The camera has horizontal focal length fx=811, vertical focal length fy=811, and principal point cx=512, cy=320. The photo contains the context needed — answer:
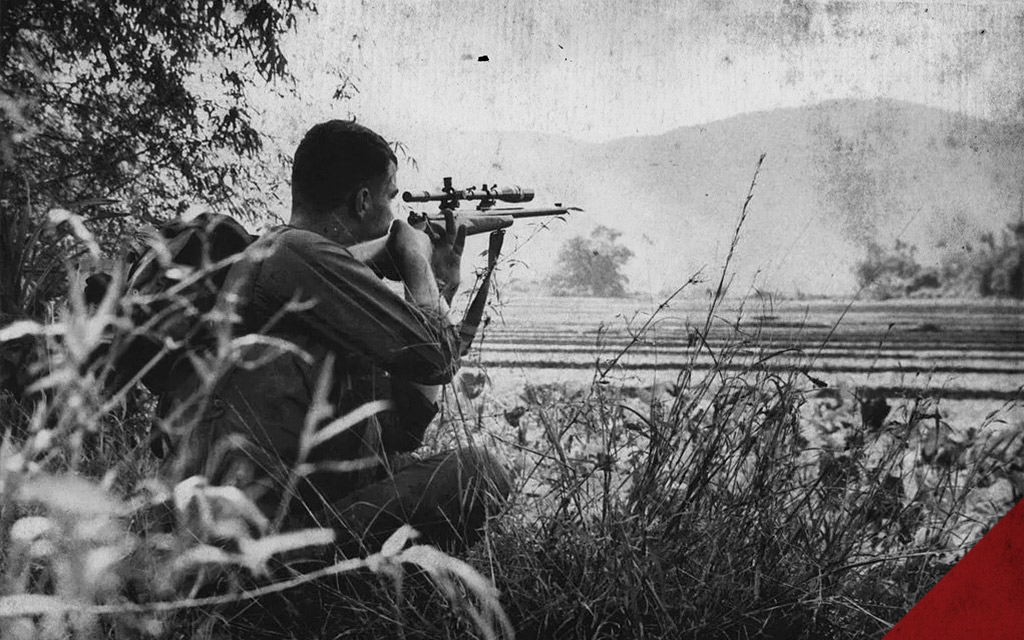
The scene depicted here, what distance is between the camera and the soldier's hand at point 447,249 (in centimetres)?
230

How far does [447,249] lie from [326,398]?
60 cm

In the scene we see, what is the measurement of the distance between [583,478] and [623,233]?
827mm

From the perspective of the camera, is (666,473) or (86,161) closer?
(666,473)

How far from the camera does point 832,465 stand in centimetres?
206

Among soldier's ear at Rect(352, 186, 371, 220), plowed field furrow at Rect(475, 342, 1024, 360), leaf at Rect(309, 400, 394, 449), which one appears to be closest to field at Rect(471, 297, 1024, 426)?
plowed field furrow at Rect(475, 342, 1024, 360)

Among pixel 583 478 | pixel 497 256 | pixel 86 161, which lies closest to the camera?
pixel 583 478

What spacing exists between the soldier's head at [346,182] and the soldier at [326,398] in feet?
0.46

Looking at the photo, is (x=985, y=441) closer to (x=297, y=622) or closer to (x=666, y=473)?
(x=666, y=473)

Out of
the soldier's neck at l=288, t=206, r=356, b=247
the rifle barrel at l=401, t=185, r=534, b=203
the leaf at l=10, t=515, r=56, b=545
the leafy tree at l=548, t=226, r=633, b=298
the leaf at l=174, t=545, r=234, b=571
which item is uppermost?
the rifle barrel at l=401, t=185, r=534, b=203

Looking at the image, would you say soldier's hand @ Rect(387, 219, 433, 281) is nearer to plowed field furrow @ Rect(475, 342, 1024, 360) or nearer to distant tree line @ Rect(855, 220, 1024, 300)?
plowed field furrow @ Rect(475, 342, 1024, 360)

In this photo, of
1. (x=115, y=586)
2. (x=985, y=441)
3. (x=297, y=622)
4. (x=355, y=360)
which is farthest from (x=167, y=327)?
(x=985, y=441)

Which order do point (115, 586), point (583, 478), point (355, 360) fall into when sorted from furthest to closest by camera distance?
point (355, 360) → point (583, 478) → point (115, 586)

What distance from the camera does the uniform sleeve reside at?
6.26 feet

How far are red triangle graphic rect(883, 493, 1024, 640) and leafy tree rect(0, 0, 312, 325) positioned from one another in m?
2.26
